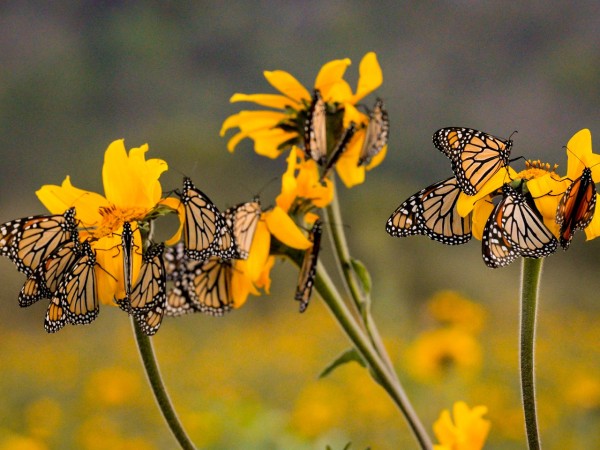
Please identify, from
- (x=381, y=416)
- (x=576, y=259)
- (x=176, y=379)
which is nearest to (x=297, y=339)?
(x=176, y=379)

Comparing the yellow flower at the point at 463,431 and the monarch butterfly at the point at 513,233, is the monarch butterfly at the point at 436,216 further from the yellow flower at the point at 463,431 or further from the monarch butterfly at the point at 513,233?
the yellow flower at the point at 463,431

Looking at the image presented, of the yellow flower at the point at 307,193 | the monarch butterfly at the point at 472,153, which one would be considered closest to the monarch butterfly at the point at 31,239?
the yellow flower at the point at 307,193

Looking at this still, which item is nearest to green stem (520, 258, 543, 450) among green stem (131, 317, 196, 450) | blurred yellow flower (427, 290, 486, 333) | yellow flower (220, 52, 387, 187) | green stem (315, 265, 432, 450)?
green stem (315, 265, 432, 450)

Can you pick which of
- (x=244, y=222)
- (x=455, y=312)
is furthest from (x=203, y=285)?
(x=455, y=312)

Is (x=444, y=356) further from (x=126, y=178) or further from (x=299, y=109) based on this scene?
(x=126, y=178)

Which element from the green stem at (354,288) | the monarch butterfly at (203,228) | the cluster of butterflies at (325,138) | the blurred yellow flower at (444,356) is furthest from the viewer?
the blurred yellow flower at (444,356)
